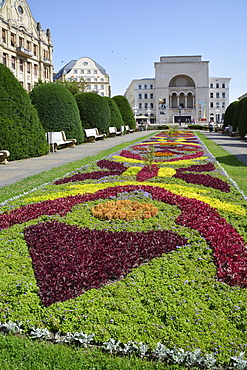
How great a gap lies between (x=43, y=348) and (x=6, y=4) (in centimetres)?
4834

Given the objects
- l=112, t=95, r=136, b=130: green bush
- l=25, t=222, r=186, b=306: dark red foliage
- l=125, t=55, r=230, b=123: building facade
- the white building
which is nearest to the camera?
l=25, t=222, r=186, b=306: dark red foliage

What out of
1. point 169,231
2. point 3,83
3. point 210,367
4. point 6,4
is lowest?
point 210,367

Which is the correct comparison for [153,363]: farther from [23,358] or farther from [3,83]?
[3,83]

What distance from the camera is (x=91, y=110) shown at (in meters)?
22.4

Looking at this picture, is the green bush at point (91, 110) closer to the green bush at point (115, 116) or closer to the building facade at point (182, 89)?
the green bush at point (115, 116)

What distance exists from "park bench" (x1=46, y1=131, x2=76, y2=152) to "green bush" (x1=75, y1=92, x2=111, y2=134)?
206 inches

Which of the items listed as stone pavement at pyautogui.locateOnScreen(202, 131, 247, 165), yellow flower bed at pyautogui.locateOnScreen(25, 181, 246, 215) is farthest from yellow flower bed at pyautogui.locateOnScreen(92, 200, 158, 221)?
stone pavement at pyautogui.locateOnScreen(202, 131, 247, 165)

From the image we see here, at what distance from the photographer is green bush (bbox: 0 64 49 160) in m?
11.7

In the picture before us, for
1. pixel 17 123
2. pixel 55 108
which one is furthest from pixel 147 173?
pixel 55 108

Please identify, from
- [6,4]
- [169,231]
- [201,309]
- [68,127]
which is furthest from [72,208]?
[6,4]

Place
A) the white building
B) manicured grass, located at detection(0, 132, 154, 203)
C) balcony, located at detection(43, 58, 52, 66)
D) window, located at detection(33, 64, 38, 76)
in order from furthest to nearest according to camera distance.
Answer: the white building
balcony, located at detection(43, 58, 52, 66)
window, located at detection(33, 64, 38, 76)
manicured grass, located at detection(0, 132, 154, 203)

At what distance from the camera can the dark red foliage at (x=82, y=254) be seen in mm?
2996

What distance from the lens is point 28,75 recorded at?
4872cm

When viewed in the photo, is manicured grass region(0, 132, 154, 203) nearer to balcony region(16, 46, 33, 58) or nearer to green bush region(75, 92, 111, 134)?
green bush region(75, 92, 111, 134)
